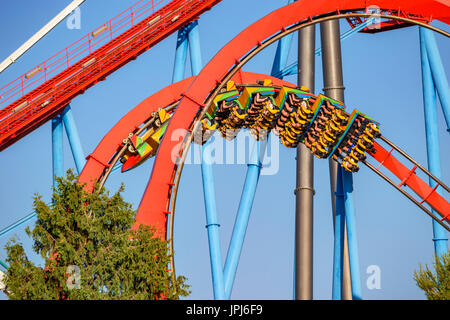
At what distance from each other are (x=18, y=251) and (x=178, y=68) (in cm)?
694

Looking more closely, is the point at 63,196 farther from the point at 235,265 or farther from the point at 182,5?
the point at 182,5

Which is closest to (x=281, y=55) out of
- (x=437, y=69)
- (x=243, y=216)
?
(x=437, y=69)

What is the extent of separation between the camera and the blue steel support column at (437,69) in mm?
16078

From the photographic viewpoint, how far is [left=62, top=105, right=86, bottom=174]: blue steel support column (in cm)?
1619

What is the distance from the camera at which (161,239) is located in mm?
12359

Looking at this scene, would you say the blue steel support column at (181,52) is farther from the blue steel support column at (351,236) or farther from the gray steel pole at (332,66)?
the blue steel support column at (351,236)

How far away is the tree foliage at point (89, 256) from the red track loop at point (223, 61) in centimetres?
122

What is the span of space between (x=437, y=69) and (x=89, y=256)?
857 cm

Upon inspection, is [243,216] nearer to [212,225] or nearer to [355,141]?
[212,225]

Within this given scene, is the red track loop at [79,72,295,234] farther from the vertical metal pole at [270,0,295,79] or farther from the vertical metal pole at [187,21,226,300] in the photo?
the vertical metal pole at [270,0,295,79]

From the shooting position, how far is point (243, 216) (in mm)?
15859

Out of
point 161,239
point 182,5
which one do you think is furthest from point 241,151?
point 161,239
